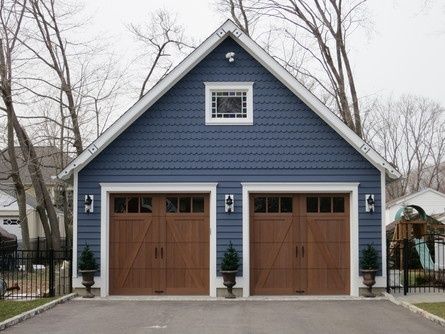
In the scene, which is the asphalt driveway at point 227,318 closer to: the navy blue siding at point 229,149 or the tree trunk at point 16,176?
the navy blue siding at point 229,149

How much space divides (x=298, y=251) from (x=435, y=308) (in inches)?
161

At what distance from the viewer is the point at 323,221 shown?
17.6m

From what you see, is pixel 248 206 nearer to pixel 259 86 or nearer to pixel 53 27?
pixel 259 86

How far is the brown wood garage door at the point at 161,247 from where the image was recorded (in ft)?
57.5

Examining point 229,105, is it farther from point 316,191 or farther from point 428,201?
point 428,201

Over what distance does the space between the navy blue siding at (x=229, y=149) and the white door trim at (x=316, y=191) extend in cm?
13

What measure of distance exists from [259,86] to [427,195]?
3492cm

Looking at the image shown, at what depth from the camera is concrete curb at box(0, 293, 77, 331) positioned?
12.6m

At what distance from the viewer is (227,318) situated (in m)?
13.6

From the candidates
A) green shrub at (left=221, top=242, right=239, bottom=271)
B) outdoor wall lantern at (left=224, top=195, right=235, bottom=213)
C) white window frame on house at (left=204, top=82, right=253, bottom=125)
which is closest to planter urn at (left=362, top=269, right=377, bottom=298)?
green shrub at (left=221, top=242, right=239, bottom=271)

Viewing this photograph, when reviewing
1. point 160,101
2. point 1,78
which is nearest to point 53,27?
point 1,78

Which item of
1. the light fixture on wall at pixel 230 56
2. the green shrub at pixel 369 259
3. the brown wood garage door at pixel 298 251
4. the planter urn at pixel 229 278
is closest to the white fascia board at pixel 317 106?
the light fixture on wall at pixel 230 56

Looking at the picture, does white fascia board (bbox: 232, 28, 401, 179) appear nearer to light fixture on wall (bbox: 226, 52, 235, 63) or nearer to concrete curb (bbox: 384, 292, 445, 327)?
light fixture on wall (bbox: 226, 52, 235, 63)

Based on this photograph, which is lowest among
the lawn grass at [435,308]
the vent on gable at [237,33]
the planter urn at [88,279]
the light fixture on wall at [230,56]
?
the lawn grass at [435,308]
